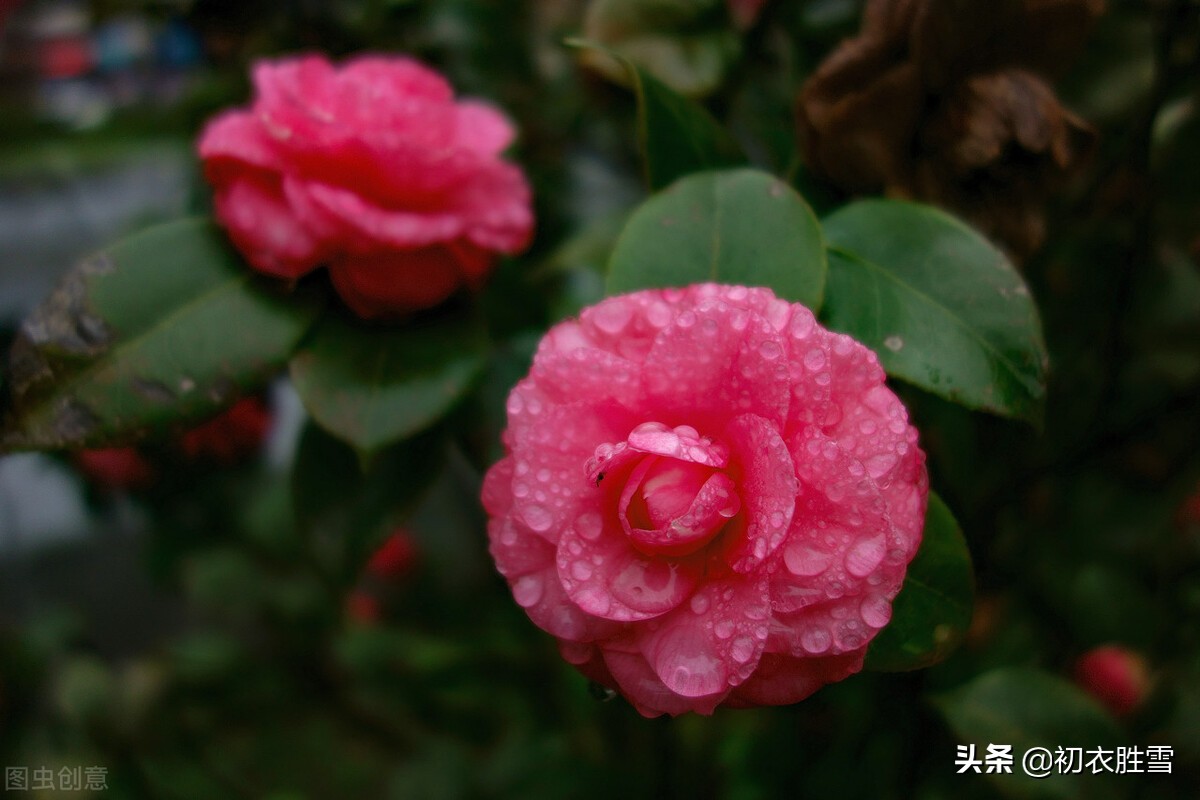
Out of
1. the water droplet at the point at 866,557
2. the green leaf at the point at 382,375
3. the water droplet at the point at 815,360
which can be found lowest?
the green leaf at the point at 382,375

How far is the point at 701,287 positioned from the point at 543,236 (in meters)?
0.59

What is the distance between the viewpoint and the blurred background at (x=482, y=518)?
684mm

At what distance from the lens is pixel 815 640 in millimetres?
365

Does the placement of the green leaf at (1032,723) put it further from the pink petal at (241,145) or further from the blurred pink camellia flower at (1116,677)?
the pink petal at (241,145)

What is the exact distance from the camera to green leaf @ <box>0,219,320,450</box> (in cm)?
50

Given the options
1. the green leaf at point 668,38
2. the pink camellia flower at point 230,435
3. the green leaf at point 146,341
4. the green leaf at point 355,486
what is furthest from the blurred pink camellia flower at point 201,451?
the green leaf at point 668,38

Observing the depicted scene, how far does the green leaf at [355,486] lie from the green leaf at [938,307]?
1.16ft

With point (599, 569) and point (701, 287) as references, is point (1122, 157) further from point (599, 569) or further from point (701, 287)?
point (599, 569)

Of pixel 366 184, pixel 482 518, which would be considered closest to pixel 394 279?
pixel 366 184

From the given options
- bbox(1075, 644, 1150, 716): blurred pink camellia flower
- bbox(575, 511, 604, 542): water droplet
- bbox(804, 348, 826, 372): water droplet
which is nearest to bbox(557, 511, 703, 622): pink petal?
bbox(575, 511, 604, 542): water droplet

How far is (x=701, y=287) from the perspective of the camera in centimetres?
42

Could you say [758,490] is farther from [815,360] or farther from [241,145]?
[241,145]

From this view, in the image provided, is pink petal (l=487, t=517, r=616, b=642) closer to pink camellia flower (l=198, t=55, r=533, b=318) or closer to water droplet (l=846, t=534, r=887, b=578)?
water droplet (l=846, t=534, r=887, b=578)

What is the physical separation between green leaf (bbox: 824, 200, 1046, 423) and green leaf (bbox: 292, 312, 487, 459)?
25cm
